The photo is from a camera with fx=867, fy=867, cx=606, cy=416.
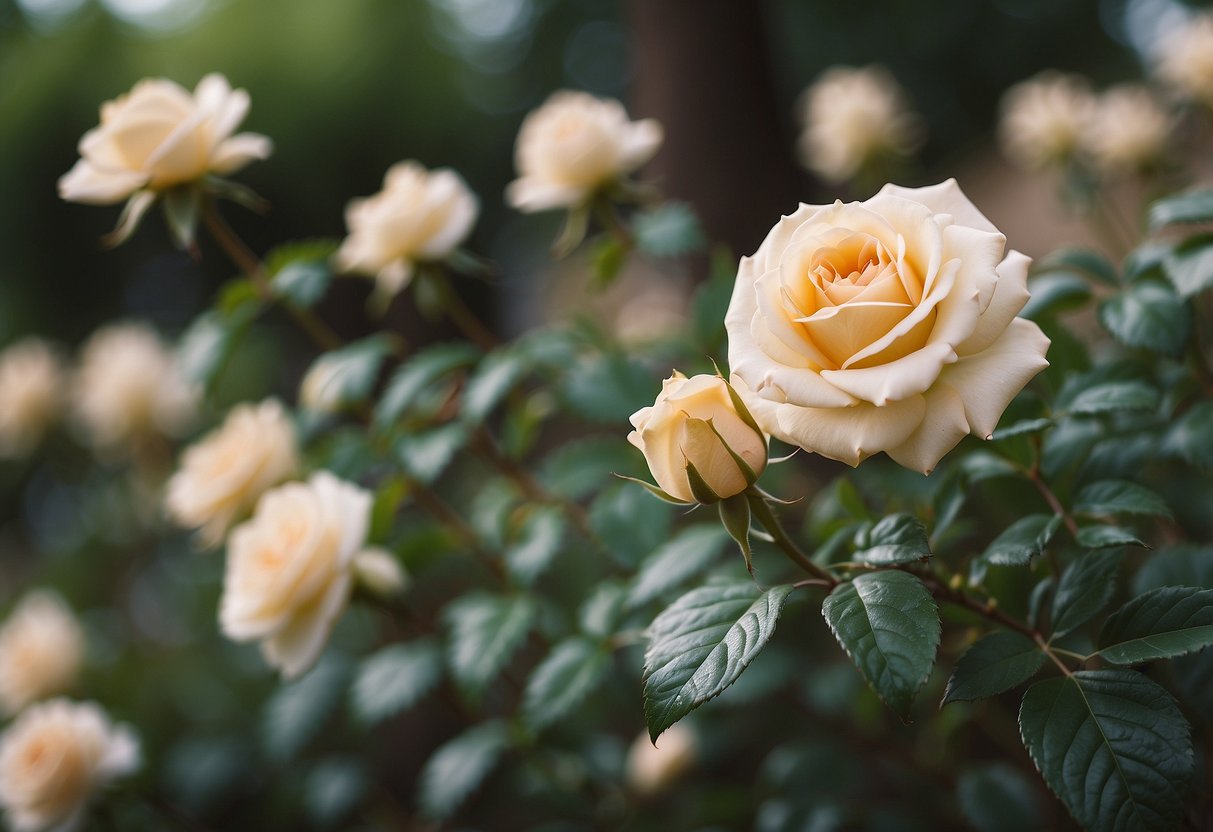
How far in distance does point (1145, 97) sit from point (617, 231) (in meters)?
0.97

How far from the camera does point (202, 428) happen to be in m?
1.73

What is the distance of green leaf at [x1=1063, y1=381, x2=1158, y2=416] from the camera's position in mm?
520

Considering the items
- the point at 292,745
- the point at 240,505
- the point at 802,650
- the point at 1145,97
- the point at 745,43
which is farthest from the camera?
the point at 745,43

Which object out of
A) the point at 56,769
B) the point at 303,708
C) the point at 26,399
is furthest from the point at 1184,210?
the point at 26,399

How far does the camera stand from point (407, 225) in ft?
2.63

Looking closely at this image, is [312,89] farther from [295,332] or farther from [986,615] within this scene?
[986,615]

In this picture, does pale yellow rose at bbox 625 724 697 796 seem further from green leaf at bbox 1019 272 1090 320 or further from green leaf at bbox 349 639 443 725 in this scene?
green leaf at bbox 1019 272 1090 320

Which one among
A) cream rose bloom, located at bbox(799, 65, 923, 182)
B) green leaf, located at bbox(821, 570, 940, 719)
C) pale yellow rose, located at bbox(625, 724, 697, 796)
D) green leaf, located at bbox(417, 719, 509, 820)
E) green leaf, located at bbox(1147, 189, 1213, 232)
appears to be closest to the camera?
green leaf, located at bbox(821, 570, 940, 719)

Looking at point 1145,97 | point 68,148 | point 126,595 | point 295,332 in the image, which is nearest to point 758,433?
point 1145,97

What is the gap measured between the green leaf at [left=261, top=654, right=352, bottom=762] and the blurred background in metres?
0.93

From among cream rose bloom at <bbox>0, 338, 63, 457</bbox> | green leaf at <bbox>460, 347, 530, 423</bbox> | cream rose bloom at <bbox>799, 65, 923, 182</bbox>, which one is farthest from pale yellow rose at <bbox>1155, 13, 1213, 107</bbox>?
cream rose bloom at <bbox>0, 338, 63, 457</bbox>

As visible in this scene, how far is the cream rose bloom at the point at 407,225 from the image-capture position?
2.63 feet

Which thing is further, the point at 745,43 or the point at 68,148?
the point at 68,148

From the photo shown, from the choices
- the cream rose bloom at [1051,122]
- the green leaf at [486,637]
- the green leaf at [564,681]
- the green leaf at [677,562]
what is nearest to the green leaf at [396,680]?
the green leaf at [486,637]
